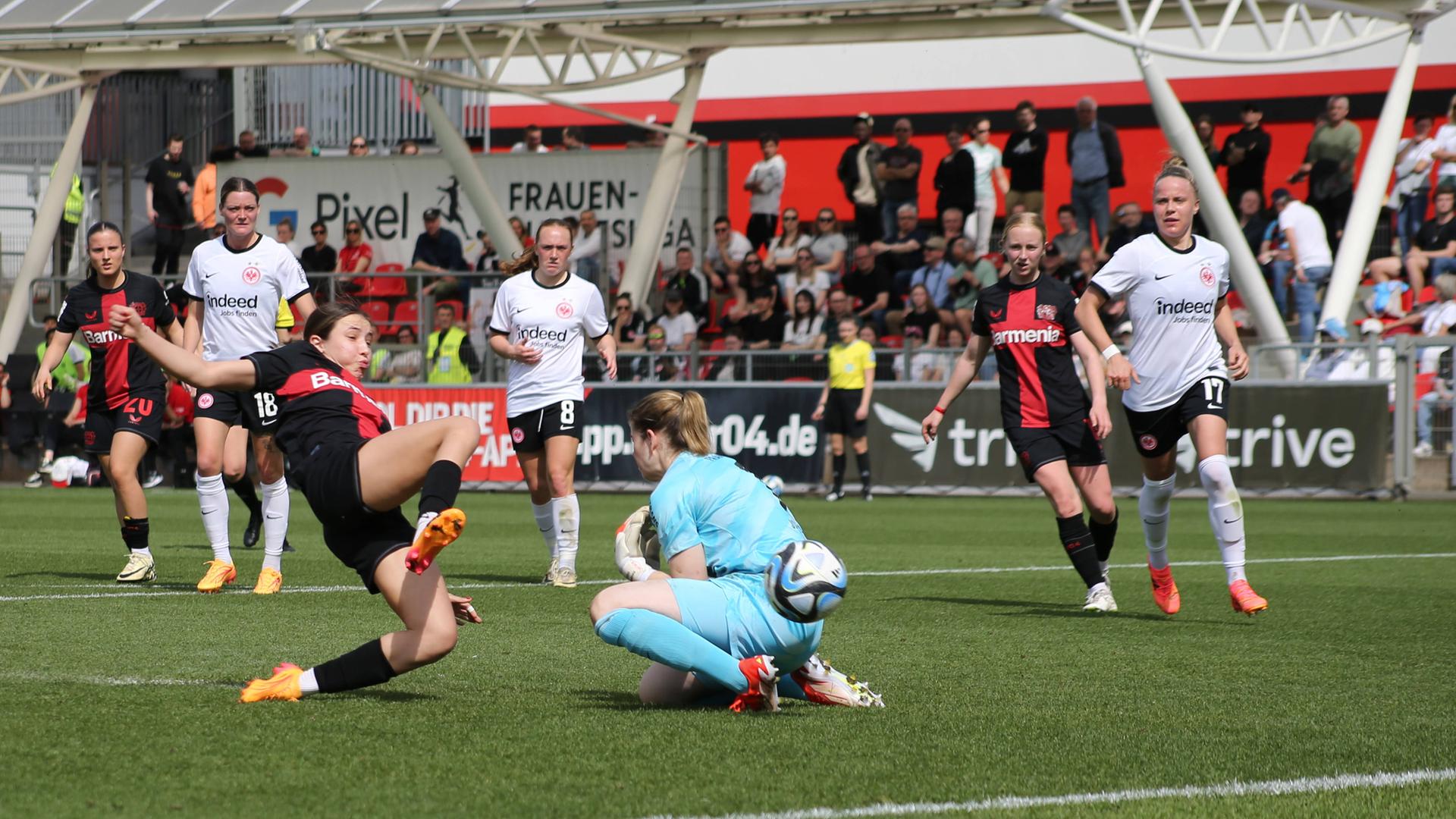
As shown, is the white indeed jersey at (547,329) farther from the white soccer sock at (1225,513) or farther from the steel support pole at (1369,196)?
the steel support pole at (1369,196)

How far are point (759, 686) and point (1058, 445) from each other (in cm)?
397

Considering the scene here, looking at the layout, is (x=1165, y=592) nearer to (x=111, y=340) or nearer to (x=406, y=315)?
(x=111, y=340)

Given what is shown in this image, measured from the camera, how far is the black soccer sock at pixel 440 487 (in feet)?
16.9

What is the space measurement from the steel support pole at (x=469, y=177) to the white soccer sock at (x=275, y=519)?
1516cm

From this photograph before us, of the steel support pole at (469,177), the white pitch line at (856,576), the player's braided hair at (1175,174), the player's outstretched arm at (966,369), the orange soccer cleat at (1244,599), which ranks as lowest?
the white pitch line at (856,576)

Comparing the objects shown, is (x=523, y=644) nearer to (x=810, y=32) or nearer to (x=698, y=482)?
(x=698, y=482)

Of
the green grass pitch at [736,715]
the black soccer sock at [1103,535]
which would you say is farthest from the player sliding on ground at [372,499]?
the black soccer sock at [1103,535]

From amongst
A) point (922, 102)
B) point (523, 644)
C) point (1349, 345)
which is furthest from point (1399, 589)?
point (922, 102)

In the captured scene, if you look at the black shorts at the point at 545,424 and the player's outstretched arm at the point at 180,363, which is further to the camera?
the black shorts at the point at 545,424

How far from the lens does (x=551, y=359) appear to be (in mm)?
10531

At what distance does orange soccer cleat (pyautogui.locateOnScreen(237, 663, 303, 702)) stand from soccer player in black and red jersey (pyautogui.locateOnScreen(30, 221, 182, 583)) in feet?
14.9

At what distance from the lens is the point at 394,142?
30828 millimetres

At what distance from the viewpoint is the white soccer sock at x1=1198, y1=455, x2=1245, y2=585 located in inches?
335

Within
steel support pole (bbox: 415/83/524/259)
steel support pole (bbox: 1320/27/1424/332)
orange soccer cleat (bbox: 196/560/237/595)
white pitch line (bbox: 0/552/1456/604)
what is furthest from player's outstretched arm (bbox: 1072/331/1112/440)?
steel support pole (bbox: 415/83/524/259)
